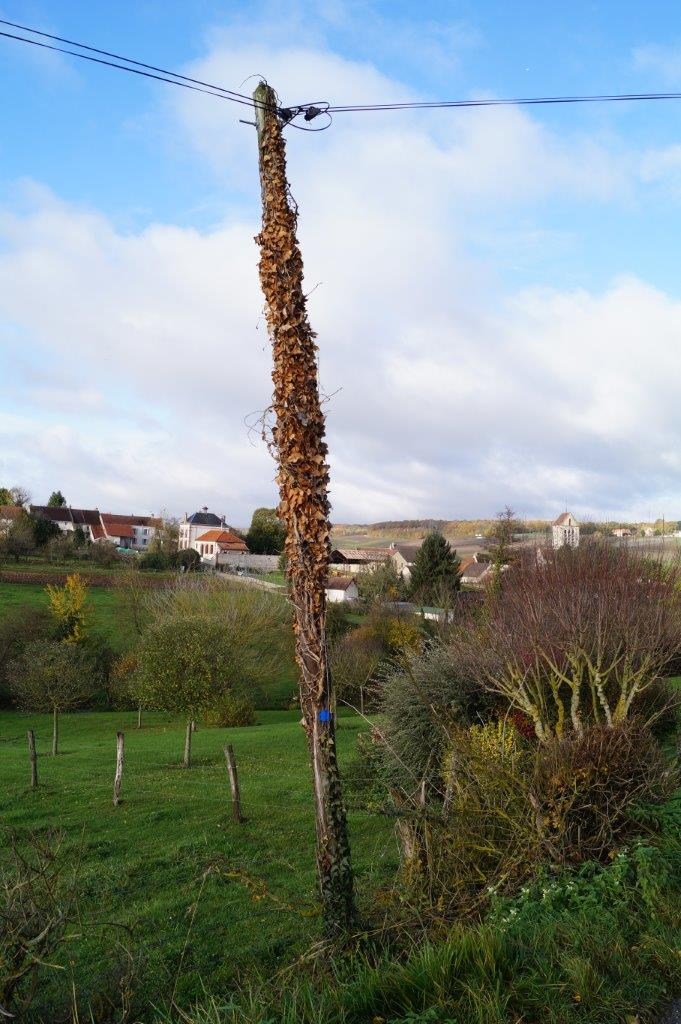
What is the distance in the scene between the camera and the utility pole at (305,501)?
19.5ft

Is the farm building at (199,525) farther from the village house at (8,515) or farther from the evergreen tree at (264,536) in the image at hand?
the village house at (8,515)

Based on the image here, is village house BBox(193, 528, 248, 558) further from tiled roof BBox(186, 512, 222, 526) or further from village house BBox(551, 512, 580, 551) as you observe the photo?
village house BBox(551, 512, 580, 551)

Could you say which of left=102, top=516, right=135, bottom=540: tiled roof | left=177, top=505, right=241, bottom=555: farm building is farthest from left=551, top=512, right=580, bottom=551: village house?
left=102, top=516, right=135, bottom=540: tiled roof

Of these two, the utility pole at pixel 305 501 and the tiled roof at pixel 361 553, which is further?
the tiled roof at pixel 361 553

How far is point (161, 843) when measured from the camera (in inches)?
479

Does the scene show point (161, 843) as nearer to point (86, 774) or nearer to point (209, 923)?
point (209, 923)

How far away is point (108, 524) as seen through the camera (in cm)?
11369

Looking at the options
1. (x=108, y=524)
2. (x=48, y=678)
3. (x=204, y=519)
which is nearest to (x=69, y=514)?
(x=108, y=524)

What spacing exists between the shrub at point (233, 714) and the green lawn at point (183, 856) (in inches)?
194

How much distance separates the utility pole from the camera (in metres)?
5.95

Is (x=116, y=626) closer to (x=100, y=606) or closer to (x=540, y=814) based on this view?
(x=100, y=606)

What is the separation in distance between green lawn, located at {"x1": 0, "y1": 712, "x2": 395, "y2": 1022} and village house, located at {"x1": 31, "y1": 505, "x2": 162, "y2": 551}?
280 ft

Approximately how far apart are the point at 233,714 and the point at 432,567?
2311 cm

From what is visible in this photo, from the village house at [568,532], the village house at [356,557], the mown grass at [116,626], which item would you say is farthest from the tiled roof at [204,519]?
the village house at [568,532]
